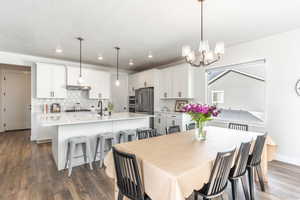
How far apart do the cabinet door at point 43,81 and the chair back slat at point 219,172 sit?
5145 mm

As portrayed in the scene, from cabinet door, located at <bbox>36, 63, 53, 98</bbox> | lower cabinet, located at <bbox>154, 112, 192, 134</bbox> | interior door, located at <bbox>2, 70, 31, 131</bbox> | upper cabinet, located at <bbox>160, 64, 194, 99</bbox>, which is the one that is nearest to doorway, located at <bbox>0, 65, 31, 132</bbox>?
interior door, located at <bbox>2, 70, 31, 131</bbox>

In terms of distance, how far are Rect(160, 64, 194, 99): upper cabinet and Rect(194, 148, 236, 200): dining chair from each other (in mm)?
3542

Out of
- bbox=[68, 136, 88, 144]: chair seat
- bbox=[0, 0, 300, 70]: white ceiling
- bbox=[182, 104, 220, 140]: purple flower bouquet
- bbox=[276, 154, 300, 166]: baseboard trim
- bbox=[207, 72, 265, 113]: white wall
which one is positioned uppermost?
bbox=[0, 0, 300, 70]: white ceiling

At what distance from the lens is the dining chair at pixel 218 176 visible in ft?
4.34

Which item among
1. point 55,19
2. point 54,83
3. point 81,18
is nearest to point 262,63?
point 81,18

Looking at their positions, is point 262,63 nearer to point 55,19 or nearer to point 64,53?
point 55,19

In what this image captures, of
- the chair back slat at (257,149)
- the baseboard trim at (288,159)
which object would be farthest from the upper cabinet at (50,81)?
the baseboard trim at (288,159)

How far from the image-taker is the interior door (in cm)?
617

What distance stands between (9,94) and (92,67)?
3.60 metres

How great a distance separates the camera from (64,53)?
462cm

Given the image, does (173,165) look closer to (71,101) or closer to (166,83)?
(166,83)

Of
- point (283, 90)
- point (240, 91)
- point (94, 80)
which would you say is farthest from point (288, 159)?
point (94, 80)

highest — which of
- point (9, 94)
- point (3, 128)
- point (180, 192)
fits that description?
point (9, 94)

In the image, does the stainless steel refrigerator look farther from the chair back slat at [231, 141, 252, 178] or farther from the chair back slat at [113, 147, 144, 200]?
the chair back slat at [113, 147, 144, 200]
